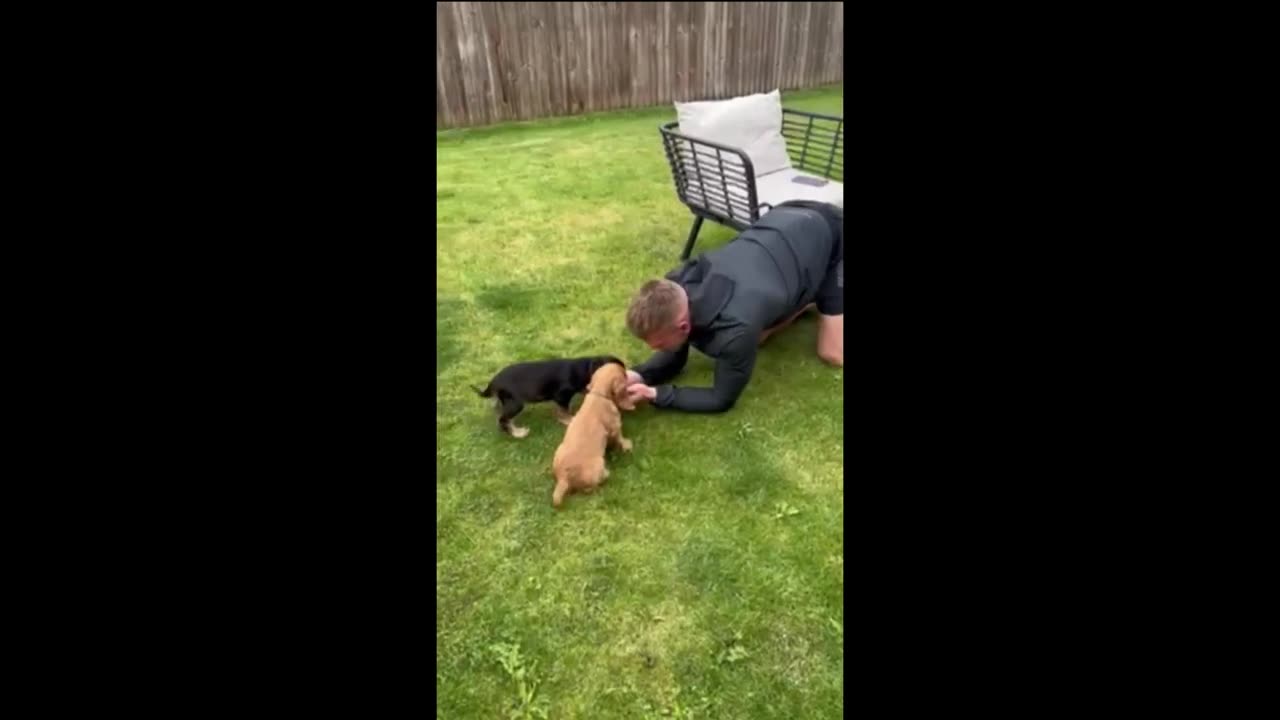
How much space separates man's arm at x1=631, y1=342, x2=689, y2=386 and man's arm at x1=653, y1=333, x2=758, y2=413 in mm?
315

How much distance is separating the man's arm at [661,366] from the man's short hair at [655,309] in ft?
2.38

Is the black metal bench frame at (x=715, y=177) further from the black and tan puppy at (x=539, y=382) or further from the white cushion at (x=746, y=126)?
the black and tan puppy at (x=539, y=382)

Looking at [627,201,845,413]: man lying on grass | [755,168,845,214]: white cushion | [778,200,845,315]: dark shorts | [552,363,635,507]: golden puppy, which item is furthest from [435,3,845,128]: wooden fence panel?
[552,363,635,507]: golden puppy

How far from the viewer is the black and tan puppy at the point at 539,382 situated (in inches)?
138

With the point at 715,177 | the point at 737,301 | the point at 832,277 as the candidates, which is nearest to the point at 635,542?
the point at 737,301

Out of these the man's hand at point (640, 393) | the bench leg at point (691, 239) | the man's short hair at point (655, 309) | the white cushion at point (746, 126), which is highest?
the white cushion at point (746, 126)

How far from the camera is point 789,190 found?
5199 millimetres

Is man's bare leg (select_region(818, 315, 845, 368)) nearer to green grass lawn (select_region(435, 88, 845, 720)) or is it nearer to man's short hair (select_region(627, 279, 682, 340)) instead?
green grass lawn (select_region(435, 88, 845, 720))

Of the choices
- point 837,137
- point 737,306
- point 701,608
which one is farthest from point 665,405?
Result: point 837,137

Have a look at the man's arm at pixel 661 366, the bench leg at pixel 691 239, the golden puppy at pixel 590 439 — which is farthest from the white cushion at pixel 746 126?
the golden puppy at pixel 590 439
